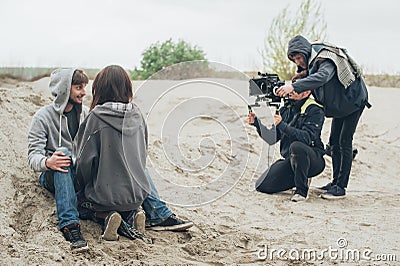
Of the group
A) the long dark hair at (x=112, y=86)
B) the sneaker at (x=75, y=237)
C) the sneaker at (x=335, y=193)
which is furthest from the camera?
the sneaker at (x=335, y=193)

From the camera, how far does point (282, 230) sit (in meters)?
4.20

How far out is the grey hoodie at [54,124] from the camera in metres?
3.73

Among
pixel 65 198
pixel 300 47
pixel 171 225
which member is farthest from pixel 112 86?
pixel 300 47

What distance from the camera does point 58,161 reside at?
349 centimetres

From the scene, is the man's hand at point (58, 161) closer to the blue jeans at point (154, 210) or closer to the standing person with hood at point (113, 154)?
the standing person with hood at point (113, 154)

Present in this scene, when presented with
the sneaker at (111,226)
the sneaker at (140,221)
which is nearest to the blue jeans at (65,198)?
the sneaker at (111,226)

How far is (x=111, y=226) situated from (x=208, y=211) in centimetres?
133

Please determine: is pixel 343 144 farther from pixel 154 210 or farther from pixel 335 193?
pixel 154 210

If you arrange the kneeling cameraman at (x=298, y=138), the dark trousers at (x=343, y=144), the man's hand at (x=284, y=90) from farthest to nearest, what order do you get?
the dark trousers at (x=343, y=144), the kneeling cameraman at (x=298, y=138), the man's hand at (x=284, y=90)

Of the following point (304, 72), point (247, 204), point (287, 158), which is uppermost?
Result: point (304, 72)

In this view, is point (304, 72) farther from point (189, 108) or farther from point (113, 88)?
point (113, 88)

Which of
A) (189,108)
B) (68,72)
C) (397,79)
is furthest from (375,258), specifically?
(397,79)

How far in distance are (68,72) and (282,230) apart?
6.13 feet

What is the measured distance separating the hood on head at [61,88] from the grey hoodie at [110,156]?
1.14ft
